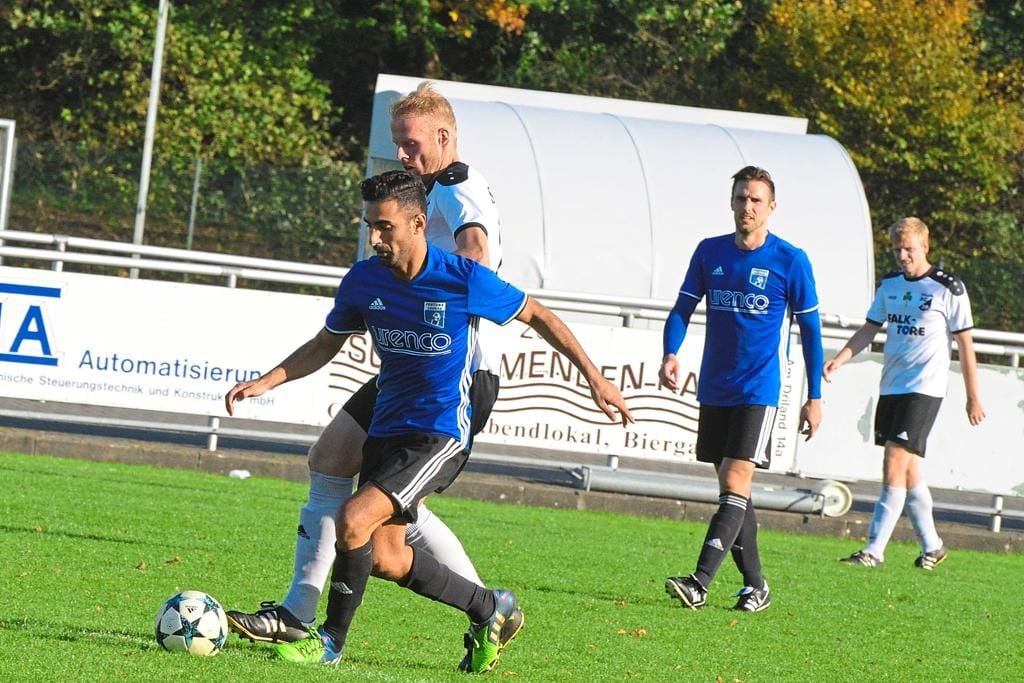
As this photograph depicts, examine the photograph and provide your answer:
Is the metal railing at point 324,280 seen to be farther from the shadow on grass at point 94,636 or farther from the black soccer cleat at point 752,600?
the shadow on grass at point 94,636

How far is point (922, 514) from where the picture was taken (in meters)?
11.0

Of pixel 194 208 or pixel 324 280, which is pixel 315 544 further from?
pixel 194 208

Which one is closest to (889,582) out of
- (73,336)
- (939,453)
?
(939,453)

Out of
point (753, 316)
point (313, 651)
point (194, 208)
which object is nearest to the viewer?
point (313, 651)

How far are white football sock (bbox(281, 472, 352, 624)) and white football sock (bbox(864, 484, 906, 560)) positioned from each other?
220 inches

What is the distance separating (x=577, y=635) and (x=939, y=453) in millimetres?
6667

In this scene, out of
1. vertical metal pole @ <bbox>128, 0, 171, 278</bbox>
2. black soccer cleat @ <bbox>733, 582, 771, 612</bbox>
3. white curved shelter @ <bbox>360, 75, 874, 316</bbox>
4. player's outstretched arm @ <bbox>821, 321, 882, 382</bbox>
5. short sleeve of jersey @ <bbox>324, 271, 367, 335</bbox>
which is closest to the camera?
short sleeve of jersey @ <bbox>324, 271, 367, 335</bbox>

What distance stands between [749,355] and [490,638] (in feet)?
9.63

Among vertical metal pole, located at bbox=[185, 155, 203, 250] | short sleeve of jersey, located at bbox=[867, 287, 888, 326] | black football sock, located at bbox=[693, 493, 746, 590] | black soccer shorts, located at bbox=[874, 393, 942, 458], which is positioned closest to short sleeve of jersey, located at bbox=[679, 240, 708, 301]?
black football sock, located at bbox=[693, 493, 746, 590]

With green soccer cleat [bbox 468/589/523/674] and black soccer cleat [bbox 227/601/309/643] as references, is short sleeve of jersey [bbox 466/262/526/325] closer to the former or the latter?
green soccer cleat [bbox 468/589/523/674]

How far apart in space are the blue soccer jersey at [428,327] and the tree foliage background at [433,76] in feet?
71.5

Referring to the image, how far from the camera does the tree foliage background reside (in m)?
27.9

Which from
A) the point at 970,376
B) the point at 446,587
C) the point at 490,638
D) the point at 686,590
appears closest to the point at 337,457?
the point at 446,587

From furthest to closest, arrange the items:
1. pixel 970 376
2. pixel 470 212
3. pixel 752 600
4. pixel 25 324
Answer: pixel 25 324, pixel 970 376, pixel 752 600, pixel 470 212
